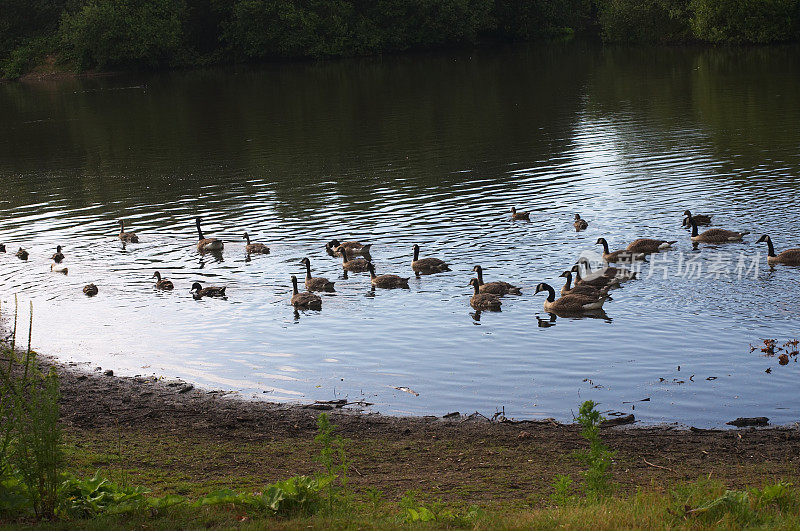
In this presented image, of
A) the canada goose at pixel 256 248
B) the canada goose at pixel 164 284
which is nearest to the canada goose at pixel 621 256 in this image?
the canada goose at pixel 256 248

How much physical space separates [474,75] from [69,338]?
6879cm

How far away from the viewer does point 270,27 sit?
110500mm

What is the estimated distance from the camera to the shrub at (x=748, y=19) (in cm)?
8775

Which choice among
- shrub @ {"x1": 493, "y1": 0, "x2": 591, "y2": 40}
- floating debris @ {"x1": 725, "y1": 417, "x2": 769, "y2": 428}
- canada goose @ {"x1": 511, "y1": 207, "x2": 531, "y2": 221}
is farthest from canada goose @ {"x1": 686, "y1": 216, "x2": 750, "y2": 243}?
shrub @ {"x1": 493, "y1": 0, "x2": 591, "y2": 40}

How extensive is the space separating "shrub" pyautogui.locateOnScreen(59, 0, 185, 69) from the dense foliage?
0.41 feet

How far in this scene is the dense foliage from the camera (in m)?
106

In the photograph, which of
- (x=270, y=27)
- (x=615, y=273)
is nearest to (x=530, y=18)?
(x=270, y=27)

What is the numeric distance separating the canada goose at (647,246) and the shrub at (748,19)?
71.8m

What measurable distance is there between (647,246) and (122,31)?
95629mm

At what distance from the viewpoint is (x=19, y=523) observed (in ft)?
32.5

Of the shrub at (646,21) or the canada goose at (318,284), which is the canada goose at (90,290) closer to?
the canada goose at (318,284)

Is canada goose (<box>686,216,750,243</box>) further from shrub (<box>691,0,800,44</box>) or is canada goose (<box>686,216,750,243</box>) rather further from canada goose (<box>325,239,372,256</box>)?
shrub (<box>691,0,800,44</box>)

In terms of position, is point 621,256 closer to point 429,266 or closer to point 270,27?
point 429,266

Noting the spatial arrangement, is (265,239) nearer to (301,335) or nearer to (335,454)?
(301,335)
